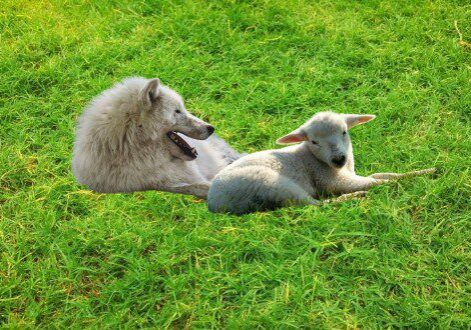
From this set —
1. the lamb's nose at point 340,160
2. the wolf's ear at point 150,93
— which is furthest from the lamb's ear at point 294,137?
the wolf's ear at point 150,93

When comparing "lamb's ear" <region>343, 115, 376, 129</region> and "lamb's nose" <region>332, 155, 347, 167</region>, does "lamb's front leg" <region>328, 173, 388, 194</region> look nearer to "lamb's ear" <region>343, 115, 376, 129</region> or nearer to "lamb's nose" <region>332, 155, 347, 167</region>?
"lamb's nose" <region>332, 155, 347, 167</region>

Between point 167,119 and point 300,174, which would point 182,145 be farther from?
point 300,174

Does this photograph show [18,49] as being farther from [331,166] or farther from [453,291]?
[453,291]

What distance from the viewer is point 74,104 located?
527 centimetres

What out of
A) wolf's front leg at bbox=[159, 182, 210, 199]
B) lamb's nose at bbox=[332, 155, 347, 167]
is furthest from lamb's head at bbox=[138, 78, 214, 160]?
lamb's nose at bbox=[332, 155, 347, 167]

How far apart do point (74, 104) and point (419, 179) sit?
2.86m

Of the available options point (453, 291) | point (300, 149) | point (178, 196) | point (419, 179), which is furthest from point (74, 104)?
point (453, 291)

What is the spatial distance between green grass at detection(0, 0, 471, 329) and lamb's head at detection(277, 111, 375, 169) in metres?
0.35

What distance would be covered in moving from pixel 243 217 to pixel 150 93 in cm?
110

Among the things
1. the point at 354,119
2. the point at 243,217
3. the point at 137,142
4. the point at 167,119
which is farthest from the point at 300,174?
the point at 137,142

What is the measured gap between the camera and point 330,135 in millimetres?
4660

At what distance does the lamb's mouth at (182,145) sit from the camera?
4.69 metres

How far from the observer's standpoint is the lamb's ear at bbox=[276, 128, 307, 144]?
4660 mm

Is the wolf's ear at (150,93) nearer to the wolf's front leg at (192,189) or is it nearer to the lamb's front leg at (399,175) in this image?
the wolf's front leg at (192,189)
